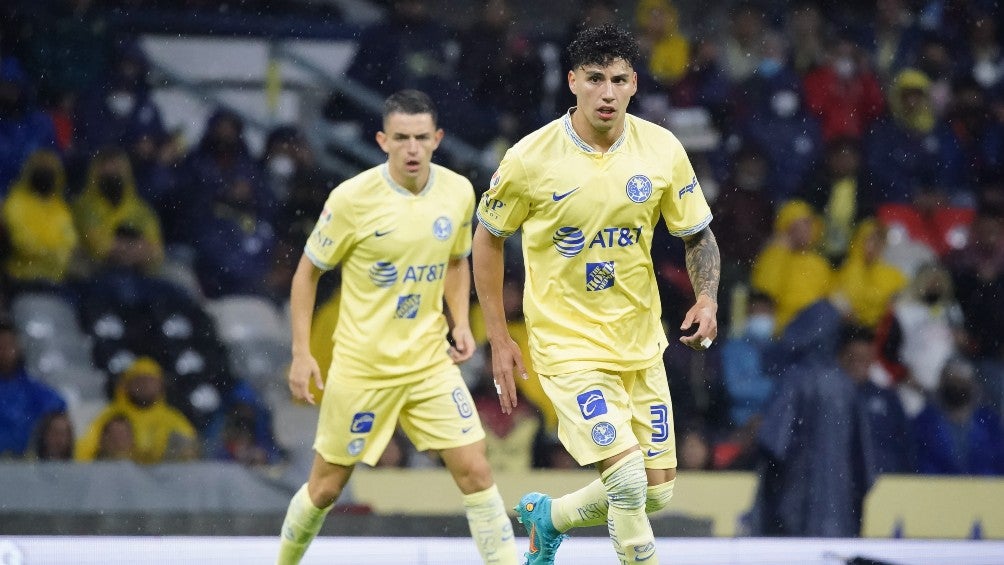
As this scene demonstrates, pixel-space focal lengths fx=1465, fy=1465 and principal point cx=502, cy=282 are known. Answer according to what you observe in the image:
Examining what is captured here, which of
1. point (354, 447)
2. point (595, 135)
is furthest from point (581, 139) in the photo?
point (354, 447)

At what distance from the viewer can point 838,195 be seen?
8.27m

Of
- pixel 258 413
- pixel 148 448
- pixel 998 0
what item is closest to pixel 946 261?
pixel 998 0

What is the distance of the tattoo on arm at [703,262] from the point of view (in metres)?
4.65

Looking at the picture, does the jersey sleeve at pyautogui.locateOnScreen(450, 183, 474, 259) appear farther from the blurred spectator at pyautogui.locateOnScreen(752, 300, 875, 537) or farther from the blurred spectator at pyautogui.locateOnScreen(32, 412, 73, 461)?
Answer: the blurred spectator at pyautogui.locateOnScreen(32, 412, 73, 461)

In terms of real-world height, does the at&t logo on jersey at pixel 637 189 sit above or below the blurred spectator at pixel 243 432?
above

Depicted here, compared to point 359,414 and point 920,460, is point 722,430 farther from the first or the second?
point 359,414

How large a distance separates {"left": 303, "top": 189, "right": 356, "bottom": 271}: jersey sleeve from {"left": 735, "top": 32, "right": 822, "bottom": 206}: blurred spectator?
3.42 metres

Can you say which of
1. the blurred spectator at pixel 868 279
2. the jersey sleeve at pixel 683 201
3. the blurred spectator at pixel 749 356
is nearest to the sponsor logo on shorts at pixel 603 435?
the jersey sleeve at pixel 683 201

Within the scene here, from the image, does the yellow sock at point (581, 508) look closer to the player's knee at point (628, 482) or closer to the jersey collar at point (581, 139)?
the player's knee at point (628, 482)

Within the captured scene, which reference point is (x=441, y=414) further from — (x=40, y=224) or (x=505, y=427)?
(x=40, y=224)

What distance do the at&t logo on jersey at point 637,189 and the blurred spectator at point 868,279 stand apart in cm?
378

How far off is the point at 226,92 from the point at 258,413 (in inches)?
72.4

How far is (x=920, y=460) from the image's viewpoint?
7.98m

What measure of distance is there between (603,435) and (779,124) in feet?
14.1
